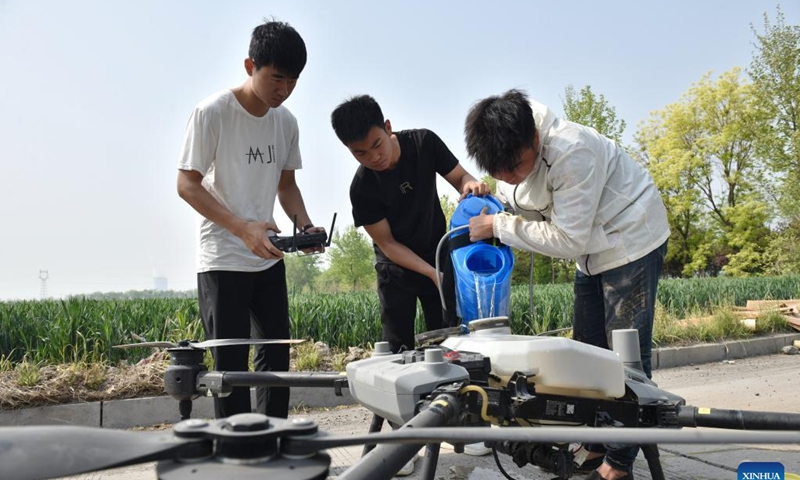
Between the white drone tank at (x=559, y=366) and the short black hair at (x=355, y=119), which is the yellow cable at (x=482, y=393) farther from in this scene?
the short black hair at (x=355, y=119)

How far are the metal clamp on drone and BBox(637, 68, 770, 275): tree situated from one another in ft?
102

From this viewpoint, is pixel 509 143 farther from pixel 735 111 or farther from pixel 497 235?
pixel 735 111

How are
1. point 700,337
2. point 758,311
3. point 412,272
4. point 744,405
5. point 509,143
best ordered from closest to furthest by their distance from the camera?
point 509,143
point 412,272
point 744,405
point 700,337
point 758,311

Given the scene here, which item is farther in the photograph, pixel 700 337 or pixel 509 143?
pixel 700 337

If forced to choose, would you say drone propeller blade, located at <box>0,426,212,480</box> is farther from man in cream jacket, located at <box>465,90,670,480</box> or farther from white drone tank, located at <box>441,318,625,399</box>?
man in cream jacket, located at <box>465,90,670,480</box>

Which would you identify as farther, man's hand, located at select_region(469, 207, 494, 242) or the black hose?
man's hand, located at select_region(469, 207, 494, 242)

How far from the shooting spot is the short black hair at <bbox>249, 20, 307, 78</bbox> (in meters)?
2.80

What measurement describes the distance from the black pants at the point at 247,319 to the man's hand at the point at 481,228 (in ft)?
3.36

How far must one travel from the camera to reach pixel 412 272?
3.45 meters

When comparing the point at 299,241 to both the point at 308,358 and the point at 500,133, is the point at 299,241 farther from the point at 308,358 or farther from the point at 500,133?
the point at 308,358

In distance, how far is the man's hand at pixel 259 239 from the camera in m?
2.69

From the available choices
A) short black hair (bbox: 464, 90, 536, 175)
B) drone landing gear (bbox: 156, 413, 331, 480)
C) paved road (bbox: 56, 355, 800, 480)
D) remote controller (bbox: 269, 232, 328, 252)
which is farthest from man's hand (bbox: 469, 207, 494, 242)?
drone landing gear (bbox: 156, 413, 331, 480)

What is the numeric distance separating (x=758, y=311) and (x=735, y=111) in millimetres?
25979

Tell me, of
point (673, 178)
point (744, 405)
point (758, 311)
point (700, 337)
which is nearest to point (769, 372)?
point (700, 337)
